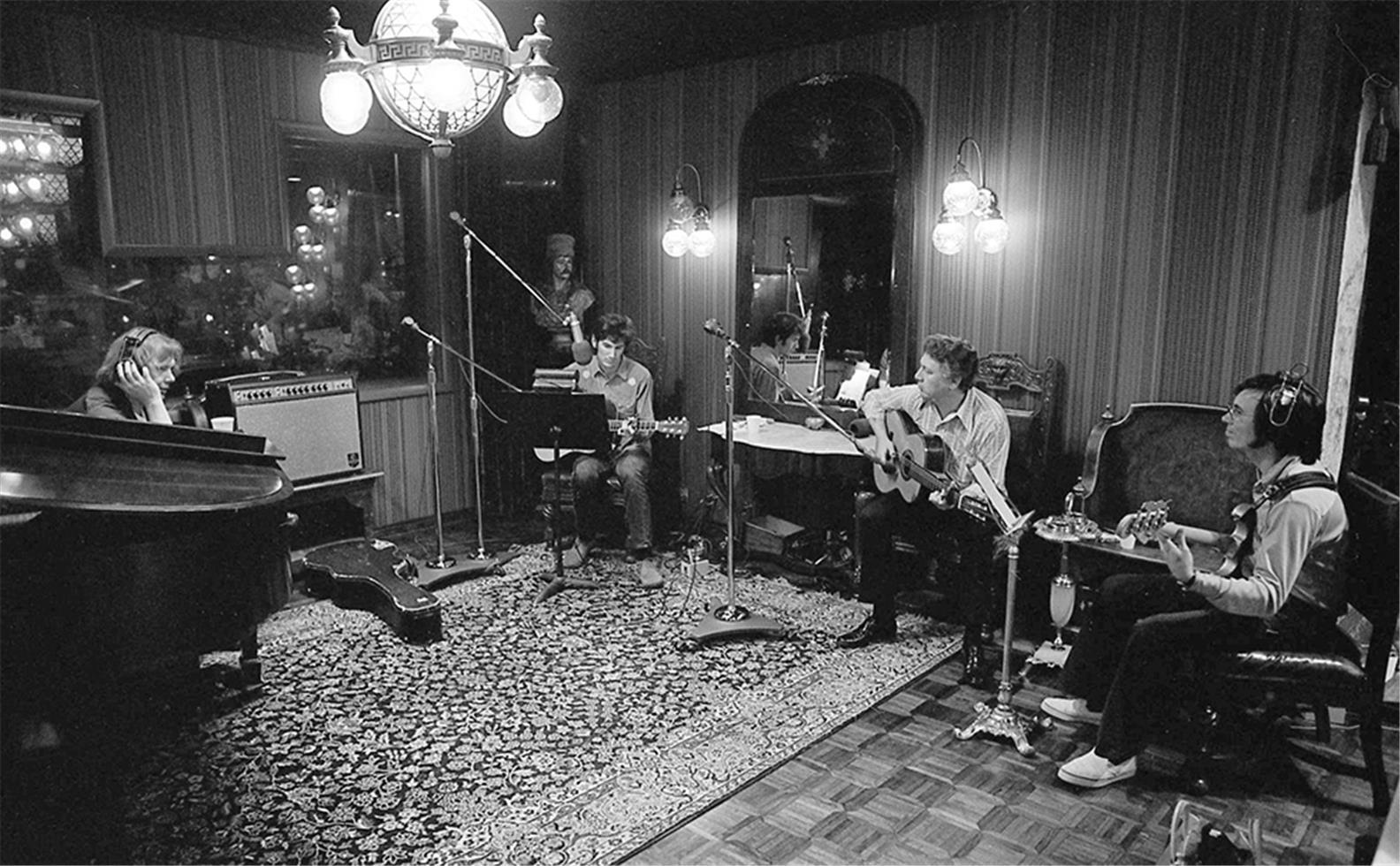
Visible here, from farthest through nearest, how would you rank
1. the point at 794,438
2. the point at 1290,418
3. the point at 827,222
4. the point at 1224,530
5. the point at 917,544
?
the point at 827,222 < the point at 794,438 < the point at 917,544 < the point at 1224,530 < the point at 1290,418

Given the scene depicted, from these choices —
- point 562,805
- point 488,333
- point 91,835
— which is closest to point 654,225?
point 488,333

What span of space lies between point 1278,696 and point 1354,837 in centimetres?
41

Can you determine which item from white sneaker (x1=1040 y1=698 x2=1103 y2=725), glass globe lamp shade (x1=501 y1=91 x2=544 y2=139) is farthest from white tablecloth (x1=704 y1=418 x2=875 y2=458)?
glass globe lamp shade (x1=501 y1=91 x2=544 y2=139)

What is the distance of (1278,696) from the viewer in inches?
114

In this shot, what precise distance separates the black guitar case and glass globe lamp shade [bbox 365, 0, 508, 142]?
2370 mm

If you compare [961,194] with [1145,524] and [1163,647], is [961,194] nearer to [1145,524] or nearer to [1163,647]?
[1145,524]

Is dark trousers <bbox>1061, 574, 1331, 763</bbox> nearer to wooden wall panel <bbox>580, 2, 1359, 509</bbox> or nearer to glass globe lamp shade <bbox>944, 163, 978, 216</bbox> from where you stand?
wooden wall panel <bbox>580, 2, 1359, 509</bbox>

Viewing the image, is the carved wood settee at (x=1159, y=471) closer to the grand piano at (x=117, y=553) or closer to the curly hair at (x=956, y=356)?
the curly hair at (x=956, y=356)

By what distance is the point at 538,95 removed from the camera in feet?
8.66

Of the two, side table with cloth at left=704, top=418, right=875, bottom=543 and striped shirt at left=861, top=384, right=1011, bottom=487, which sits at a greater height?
striped shirt at left=861, top=384, right=1011, bottom=487

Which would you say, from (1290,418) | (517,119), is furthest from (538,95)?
(1290,418)

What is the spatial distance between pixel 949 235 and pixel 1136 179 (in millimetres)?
819

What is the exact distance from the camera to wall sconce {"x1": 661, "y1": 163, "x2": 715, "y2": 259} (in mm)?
5520

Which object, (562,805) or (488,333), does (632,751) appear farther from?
(488,333)
